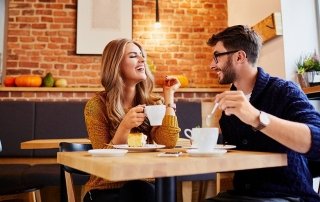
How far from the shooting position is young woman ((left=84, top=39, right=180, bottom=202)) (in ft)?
4.76

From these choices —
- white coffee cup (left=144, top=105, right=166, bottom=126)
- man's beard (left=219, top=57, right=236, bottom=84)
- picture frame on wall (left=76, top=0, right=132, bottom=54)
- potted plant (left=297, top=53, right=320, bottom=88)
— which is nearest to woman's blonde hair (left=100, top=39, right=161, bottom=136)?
white coffee cup (left=144, top=105, right=166, bottom=126)

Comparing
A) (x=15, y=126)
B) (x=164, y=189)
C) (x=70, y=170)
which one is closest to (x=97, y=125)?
(x=70, y=170)

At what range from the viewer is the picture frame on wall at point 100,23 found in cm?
427

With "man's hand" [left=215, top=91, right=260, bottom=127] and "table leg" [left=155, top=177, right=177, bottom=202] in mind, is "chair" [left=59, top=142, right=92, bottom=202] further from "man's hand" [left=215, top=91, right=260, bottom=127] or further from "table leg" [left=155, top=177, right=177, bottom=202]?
"man's hand" [left=215, top=91, right=260, bottom=127]

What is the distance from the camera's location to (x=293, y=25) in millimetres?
3270

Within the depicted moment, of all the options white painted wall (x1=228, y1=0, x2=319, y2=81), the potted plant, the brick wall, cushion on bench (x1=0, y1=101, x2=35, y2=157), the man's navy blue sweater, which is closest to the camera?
the man's navy blue sweater

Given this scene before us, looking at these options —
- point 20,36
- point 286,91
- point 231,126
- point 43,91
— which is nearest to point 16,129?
point 43,91

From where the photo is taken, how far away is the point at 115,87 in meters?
1.84

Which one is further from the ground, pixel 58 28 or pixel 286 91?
pixel 58 28

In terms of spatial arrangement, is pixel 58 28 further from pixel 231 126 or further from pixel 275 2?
pixel 231 126

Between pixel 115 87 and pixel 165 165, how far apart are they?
104cm

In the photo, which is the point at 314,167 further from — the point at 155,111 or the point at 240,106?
the point at 155,111

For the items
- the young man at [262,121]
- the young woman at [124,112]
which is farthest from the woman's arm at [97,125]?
the young man at [262,121]

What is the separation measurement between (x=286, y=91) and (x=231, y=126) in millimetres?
301
